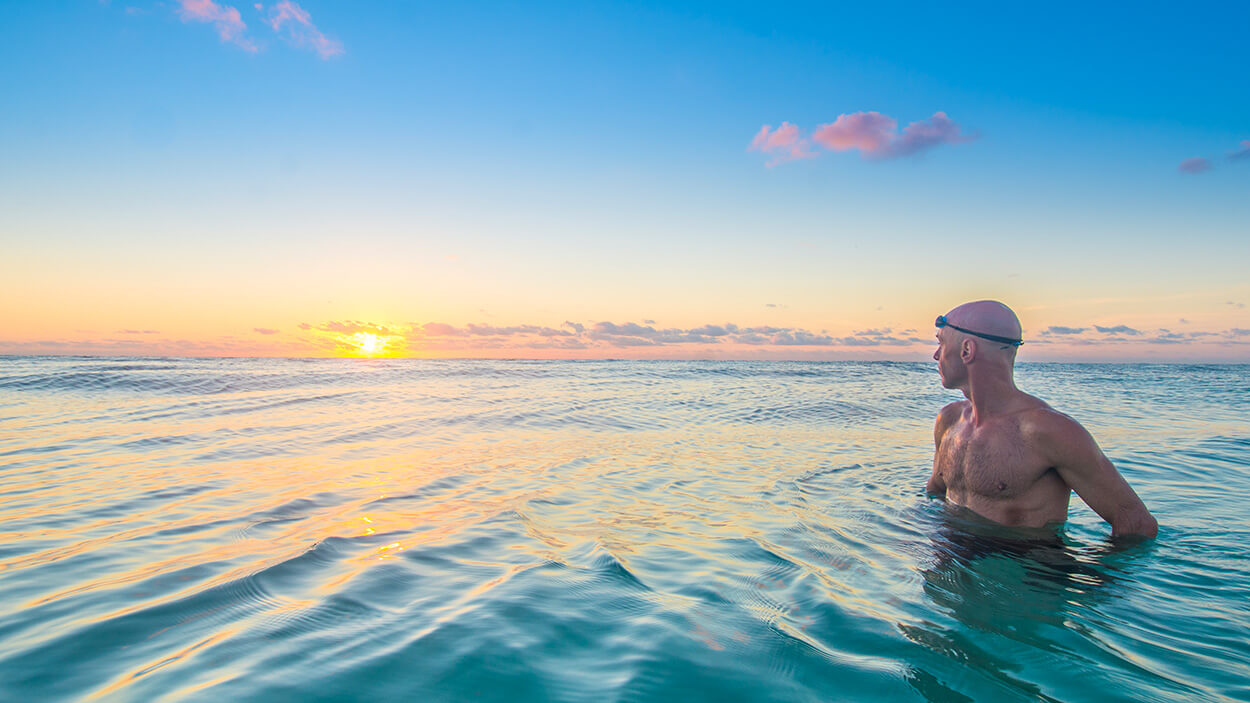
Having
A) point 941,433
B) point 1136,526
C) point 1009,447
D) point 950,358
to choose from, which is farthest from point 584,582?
point 1136,526

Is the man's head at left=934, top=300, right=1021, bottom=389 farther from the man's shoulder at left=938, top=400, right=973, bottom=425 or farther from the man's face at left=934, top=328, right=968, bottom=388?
the man's shoulder at left=938, top=400, right=973, bottom=425

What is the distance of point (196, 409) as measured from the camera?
532 inches

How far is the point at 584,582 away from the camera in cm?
341

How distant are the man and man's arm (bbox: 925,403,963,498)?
21cm

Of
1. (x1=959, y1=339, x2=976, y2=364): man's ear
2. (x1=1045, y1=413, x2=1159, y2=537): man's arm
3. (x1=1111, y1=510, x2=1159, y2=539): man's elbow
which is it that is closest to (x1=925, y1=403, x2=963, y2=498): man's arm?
(x1=959, y1=339, x2=976, y2=364): man's ear

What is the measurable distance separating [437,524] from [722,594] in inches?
97.9

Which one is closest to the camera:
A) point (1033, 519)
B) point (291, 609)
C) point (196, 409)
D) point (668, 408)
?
point (291, 609)

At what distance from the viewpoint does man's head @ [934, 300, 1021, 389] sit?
14.6 ft

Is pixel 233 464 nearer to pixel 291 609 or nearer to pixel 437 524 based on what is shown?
pixel 437 524

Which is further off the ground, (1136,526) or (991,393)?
(991,393)

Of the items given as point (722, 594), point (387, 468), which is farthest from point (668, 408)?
point (722, 594)

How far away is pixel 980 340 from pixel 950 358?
26 cm

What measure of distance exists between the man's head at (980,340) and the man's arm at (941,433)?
0.58 meters

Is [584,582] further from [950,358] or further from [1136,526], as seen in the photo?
[1136,526]
